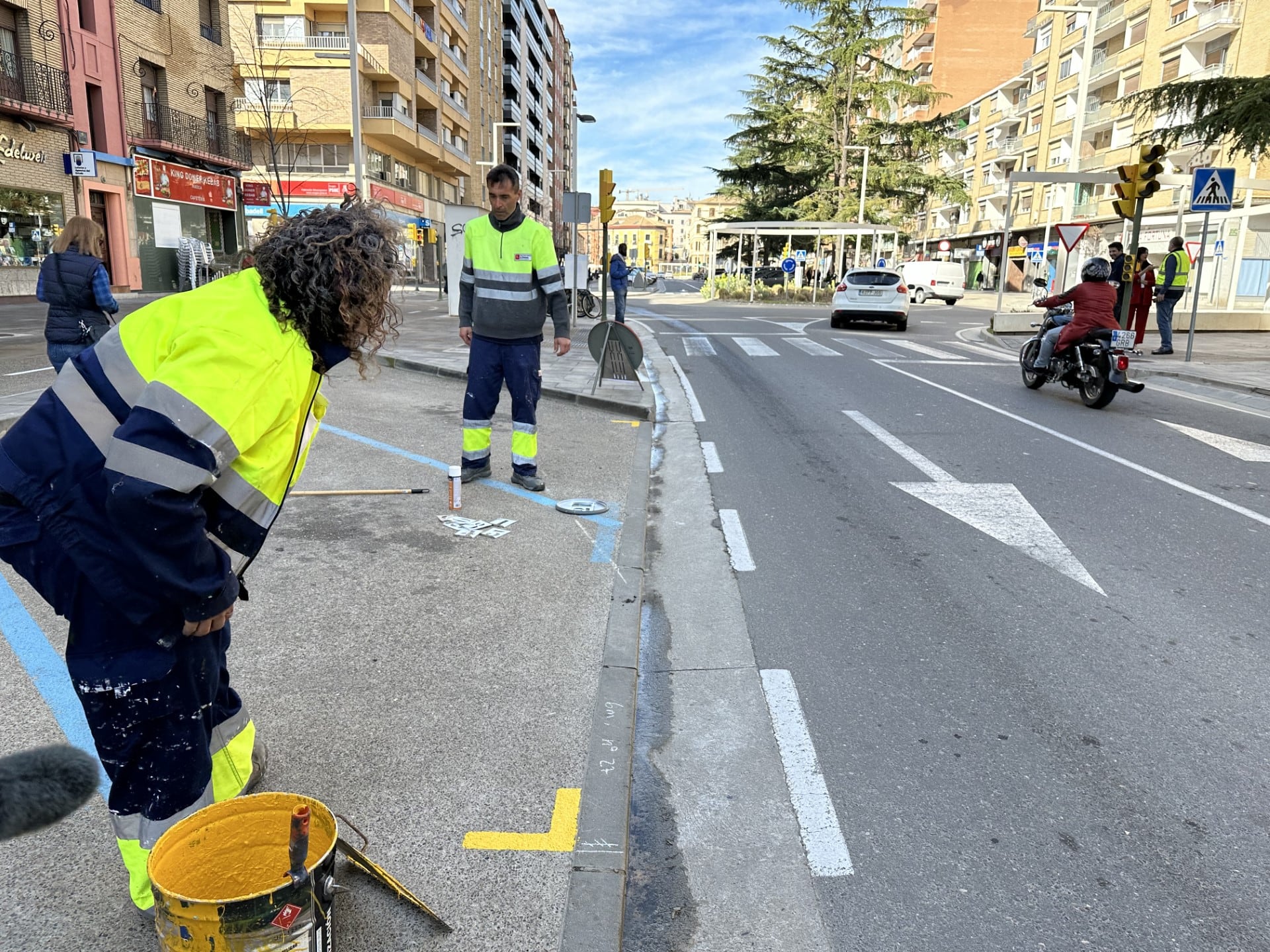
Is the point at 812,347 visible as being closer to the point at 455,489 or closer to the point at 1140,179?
the point at 1140,179

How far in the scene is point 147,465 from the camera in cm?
175

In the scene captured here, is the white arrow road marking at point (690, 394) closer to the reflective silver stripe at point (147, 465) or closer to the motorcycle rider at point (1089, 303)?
the motorcycle rider at point (1089, 303)

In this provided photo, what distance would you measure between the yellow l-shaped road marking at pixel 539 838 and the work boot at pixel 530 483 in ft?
12.6

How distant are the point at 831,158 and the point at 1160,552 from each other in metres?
45.9

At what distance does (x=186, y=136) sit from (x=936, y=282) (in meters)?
30.5

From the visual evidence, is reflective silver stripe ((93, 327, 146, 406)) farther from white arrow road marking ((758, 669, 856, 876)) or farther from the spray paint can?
the spray paint can

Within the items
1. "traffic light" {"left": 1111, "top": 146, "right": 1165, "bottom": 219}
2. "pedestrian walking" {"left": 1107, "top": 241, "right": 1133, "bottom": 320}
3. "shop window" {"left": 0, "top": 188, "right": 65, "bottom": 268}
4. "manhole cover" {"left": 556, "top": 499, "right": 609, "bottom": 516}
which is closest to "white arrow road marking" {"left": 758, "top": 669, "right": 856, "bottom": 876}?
"manhole cover" {"left": 556, "top": 499, "right": 609, "bottom": 516}

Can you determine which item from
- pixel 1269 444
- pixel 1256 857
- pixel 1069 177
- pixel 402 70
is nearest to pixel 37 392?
pixel 1256 857

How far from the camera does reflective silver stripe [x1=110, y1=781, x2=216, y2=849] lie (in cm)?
216

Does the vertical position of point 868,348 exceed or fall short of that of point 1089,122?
it falls short

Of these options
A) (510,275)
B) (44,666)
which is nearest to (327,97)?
(510,275)

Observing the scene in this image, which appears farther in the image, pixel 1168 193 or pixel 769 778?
pixel 1168 193

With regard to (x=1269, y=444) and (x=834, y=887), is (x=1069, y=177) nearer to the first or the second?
(x=1269, y=444)

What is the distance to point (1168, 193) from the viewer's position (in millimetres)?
43031
